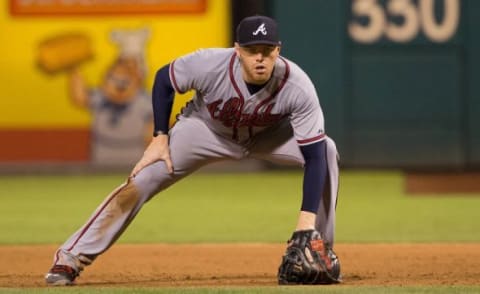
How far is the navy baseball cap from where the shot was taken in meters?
5.15

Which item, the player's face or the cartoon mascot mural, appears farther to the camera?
the cartoon mascot mural

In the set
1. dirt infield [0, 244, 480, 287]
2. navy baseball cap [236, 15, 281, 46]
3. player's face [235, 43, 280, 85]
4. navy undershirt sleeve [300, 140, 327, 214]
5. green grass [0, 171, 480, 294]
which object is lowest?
green grass [0, 171, 480, 294]

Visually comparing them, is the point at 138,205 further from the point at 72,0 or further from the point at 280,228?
the point at 72,0

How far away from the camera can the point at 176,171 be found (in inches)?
217

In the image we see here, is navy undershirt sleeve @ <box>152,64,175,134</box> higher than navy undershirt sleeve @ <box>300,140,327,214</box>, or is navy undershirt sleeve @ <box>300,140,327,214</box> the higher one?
navy undershirt sleeve @ <box>152,64,175,134</box>

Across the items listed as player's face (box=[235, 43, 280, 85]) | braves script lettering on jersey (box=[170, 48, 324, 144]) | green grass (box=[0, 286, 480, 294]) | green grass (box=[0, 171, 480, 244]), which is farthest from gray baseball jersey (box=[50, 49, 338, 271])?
green grass (box=[0, 171, 480, 244])

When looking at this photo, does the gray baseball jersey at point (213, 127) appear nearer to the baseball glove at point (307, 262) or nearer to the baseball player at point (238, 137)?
the baseball player at point (238, 137)

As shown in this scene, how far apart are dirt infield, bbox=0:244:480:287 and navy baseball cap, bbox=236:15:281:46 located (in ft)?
3.81

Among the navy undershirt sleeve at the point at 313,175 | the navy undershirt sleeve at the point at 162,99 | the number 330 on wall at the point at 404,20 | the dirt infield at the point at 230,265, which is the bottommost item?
the dirt infield at the point at 230,265

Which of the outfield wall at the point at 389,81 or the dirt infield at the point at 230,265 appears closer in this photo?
the dirt infield at the point at 230,265

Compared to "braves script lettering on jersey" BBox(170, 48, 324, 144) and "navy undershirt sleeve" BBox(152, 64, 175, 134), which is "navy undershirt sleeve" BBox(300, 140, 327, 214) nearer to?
"braves script lettering on jersey" BBox(170, 48, 324, 144)

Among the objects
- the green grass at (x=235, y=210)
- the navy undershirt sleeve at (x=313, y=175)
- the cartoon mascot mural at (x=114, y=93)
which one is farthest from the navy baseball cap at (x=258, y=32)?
the cartoon mascot mural at (x=114, y=93)

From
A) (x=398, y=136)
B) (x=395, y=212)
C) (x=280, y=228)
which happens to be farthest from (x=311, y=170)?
(x=398, y=136)

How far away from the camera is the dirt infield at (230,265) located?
561 cm
